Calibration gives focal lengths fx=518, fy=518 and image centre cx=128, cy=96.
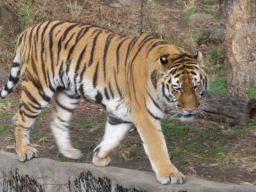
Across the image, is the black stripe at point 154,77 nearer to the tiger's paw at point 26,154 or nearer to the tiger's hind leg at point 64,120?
the tiger's hind leg at point 64,120

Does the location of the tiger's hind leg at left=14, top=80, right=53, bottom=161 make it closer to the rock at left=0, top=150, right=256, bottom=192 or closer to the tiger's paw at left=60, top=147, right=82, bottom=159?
the rock at left=0, top=150, right=256, bottom=192

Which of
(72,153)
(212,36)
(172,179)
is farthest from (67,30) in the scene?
(212,36)

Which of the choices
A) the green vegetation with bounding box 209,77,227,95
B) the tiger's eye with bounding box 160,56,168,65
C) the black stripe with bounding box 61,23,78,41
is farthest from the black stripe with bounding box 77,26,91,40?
the green vegetation with bounding box 209,77,227,95

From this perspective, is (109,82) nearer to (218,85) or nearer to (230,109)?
(230,109)

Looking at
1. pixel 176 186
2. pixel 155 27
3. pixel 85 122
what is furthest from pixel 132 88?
pixel 155 27

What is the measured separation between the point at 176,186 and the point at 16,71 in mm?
2440

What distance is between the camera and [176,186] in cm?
429

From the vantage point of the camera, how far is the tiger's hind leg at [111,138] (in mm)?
5133

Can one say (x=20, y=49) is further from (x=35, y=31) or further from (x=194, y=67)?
(x=194, y=67)

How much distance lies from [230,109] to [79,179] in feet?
8.76

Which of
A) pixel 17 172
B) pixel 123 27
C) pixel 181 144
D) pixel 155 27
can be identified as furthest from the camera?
pixel 123 27

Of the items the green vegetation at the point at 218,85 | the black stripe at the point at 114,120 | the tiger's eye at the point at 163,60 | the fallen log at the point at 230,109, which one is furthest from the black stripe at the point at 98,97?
the green vegetation at the point at 218,85

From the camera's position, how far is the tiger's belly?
16.4 feet

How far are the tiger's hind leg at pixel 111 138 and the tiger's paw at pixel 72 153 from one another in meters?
0.61
